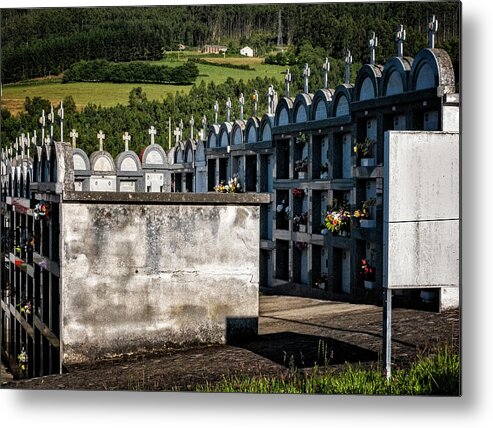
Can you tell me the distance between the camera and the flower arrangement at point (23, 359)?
361 inches

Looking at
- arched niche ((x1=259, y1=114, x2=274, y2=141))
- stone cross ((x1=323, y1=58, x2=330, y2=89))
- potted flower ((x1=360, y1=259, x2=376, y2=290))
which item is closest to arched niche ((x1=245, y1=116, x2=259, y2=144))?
arched niche ((x1=259, y1=114, x2=274, y2=141))

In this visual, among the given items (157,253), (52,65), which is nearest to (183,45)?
(52,65)

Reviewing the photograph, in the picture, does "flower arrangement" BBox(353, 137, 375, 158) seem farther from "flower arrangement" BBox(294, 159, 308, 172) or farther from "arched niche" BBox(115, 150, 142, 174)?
"arched niche" BBox(115, 150, 142, 174)

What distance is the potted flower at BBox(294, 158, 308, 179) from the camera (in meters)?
9.64

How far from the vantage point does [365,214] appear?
29.6ft

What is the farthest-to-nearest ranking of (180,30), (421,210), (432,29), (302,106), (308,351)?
(302,106)
(180,30)
(308,351)
(432,29)
(421,210)

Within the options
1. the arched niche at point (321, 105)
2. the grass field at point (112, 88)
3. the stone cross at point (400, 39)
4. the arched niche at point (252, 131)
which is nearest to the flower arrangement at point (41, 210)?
the grass field at point (112, 88)

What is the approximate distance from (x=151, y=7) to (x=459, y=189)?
2.50 m

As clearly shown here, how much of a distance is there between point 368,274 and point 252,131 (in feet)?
5.13

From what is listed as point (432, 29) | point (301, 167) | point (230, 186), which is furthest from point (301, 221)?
point (432, 29)

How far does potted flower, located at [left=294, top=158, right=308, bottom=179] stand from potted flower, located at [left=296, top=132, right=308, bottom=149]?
0.13 meters

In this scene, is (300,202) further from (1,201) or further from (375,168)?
(1,201)

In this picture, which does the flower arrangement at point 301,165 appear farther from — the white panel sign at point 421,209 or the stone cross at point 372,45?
the white panel sign at point 421,209

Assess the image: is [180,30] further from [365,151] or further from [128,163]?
[365,151]
